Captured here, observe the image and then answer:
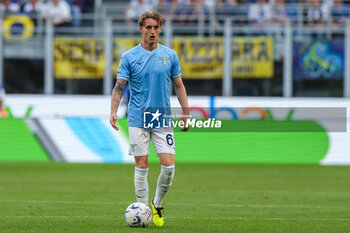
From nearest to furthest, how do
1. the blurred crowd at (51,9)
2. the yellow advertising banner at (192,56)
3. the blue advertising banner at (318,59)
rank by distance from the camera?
the blue advertising banner at (318,59)
the yellow advertising banner at (192,56)
the blurred crowd at (51,9)

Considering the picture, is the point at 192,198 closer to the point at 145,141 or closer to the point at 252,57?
the point at 145,141

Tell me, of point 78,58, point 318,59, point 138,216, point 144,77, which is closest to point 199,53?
point 318,59

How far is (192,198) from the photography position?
12.4m

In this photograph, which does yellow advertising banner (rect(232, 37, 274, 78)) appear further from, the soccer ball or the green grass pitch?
the soccer ball

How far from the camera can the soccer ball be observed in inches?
339

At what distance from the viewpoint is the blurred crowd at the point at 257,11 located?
2417 centimetres

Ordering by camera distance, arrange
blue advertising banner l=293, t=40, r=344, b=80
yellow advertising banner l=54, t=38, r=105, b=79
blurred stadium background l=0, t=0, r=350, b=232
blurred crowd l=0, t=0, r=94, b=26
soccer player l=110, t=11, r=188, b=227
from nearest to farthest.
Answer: soccer player l=110, t=11, r=188, b=227, blurred stadium background l=0, t=0, r=350, b=232, blue advertising banner l=293, t=40, r=344, b=80, yellow advertising banner l=54, t=38, r=105, b=79, blurred crowd l=0, t=0, r=94, b=26

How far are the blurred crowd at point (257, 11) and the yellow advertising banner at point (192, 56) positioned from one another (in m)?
0.67

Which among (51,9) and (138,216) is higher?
(51,9)

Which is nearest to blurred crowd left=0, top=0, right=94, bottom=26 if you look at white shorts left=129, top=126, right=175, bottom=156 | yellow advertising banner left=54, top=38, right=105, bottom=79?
yellow advertising banner left=54, top=38, right=105, bottom=79

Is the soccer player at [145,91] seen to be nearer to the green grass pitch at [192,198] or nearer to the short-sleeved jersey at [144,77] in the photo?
the short-sleeved jersey at [144,77]

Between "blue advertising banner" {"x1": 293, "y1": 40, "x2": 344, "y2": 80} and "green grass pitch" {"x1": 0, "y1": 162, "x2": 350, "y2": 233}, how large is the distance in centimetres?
593

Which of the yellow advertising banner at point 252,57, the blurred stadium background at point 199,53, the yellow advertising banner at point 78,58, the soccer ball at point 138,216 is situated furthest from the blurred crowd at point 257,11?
the soccer ball at point 138,216

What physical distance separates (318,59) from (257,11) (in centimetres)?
239
